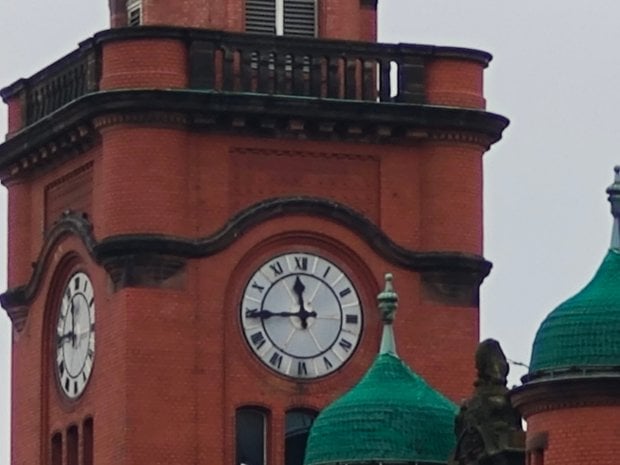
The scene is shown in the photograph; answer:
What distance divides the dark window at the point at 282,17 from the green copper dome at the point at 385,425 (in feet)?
28.1

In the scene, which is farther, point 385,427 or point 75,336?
point 75,336

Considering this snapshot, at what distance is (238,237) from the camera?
9638cm

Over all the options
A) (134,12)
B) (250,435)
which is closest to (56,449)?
(250,435)

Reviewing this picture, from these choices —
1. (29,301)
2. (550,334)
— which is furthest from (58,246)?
(550,334)

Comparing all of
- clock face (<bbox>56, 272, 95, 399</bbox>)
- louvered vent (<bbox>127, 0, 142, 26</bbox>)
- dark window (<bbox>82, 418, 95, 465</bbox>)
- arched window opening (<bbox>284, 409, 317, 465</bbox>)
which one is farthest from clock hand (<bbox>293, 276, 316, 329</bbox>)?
louvered vent (<bbox>127, 0, 142, 26</bbox>)

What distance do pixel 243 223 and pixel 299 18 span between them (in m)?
3.96

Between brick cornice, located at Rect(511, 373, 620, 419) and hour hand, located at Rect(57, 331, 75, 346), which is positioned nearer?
brick cornice, located at Rect(511, 373, 620, 419)

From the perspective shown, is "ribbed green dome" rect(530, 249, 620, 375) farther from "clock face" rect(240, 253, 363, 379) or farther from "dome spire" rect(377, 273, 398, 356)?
"clock face" rect(240, 253, 363, 379)

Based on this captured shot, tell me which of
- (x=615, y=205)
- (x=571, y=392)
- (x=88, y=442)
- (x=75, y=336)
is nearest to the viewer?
(x=571, y=392)

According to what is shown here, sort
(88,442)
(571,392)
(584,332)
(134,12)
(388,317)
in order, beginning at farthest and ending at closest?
(134,12)
(88,442)
(388,317)
(584,332)
(571,392)

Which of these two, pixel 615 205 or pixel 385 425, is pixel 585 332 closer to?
pixel 615 205

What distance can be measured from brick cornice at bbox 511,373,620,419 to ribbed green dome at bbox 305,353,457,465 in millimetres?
7426

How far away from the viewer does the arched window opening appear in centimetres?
9625

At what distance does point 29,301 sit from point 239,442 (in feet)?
17.0
